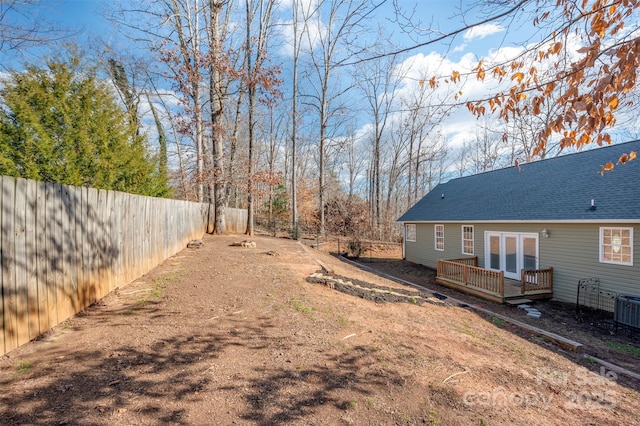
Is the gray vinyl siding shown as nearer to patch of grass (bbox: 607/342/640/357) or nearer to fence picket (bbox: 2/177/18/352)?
patch of grass (bbox: 607/342/640/357)

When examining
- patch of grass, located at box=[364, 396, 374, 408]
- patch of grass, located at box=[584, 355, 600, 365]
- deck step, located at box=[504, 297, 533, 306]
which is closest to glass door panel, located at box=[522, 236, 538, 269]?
deck step, located at box=[504, 297, 533, 306]

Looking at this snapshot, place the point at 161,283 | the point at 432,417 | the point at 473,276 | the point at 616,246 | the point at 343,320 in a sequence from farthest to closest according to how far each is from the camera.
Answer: the point at 473,276 → the point at 616,246 → the point at 161,283 → the point at 343,320 → the point at 432,417

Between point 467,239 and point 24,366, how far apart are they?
13.6m

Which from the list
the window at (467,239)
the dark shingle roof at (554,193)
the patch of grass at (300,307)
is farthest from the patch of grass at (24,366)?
the window at (467,239)

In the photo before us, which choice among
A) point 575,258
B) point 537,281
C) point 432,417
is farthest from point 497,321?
point 432,417

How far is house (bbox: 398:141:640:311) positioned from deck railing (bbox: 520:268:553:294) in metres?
0.03

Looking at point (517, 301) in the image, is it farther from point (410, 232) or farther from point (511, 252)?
point (410, 232)

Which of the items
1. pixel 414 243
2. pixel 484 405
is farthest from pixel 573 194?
pixel 484 405

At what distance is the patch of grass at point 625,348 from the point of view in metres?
5.70

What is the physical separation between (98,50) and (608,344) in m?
22.2

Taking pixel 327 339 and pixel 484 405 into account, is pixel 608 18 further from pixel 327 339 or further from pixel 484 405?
Result: pixel 327 339

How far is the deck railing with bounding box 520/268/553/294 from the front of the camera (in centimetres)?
919

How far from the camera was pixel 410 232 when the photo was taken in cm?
1688

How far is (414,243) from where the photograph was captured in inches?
643
